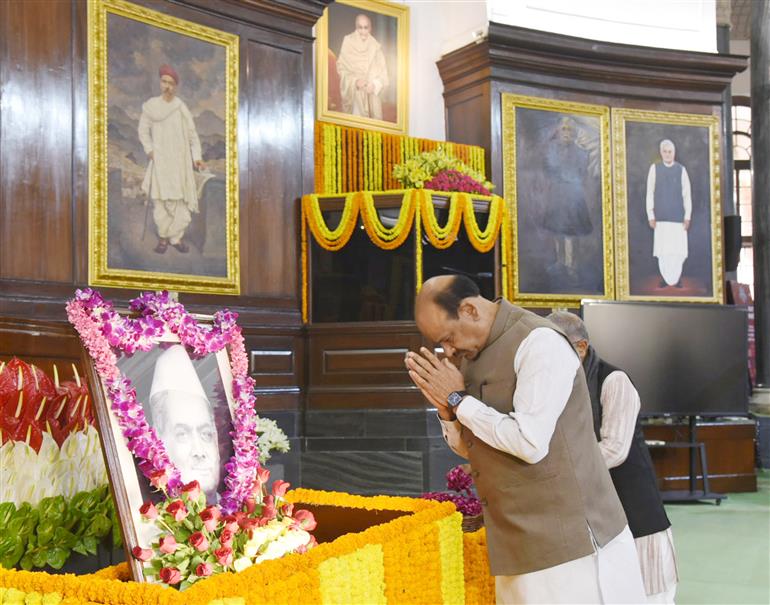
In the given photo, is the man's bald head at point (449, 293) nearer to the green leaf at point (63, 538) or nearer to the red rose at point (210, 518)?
the red rose at point (210, 518)

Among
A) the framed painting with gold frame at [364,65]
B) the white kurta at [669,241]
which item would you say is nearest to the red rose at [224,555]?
the framed painting with gold frame at [364,65]

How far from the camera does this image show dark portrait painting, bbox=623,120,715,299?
426 inches

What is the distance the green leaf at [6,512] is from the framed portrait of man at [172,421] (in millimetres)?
316

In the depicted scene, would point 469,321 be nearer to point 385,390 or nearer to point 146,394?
point 146,394

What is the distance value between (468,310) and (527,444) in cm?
42

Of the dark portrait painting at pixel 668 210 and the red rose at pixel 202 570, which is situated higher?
the dark portrait painting at pixel 668 210

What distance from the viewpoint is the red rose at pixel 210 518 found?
199cm

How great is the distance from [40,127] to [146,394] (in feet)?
18.2

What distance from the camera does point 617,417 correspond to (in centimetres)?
356

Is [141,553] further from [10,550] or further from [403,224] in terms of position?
[403,224]

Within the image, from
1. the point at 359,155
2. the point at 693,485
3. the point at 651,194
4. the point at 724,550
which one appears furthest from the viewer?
the point at 651,194

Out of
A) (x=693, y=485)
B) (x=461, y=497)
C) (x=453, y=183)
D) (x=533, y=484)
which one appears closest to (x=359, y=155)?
(x=453, y=183)

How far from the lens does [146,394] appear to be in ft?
6.77

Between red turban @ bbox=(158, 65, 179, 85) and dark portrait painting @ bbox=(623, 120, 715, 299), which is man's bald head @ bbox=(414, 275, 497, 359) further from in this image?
dark portrait painting @ bbox=(623, 120, 715, 299)
